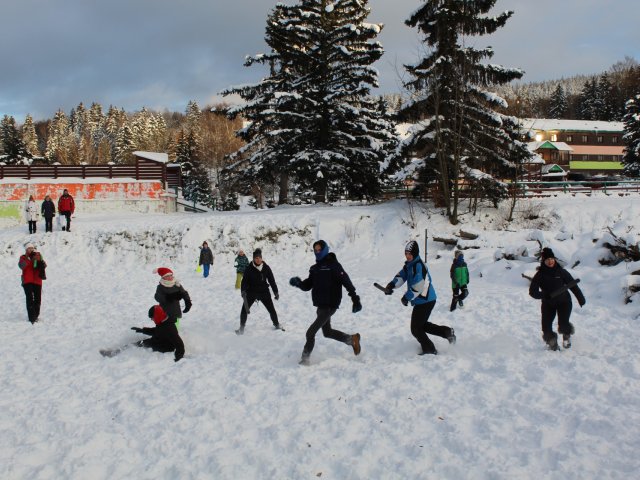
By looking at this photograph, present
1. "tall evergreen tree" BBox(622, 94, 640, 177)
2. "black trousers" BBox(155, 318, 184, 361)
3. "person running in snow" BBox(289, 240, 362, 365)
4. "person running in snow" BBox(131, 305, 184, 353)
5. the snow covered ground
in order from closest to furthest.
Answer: the snow covered ground < "person running in snow" BBox(289, 240, 362, 365) < "black trousers" BBox(155, 318, 184, 361) < "person running in snow" BBox(131, 305, 184, 353) < "tall evergreen tree" BBox(622, 94, 640, 177)

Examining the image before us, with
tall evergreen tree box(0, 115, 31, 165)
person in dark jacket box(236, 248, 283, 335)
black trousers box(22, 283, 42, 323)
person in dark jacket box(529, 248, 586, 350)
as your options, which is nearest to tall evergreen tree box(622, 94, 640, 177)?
person in dark jacket box(529, 248, 586, 350)

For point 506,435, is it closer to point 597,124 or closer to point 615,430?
point 615,430

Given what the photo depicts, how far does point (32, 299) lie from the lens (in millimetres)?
10125

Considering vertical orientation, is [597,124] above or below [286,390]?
above

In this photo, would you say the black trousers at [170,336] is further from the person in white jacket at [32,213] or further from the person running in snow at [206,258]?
the person in white jacket at [32,213]

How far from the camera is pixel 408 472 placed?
3945 millimetres

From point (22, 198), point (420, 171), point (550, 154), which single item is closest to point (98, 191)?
point (22, 198)

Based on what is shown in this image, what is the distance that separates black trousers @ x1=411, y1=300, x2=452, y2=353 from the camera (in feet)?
21.8

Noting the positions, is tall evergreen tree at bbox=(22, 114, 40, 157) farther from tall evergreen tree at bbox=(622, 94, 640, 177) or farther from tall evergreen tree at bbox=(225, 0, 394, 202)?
tall evergreen tree at bbox=(622, 94, 640, 177)

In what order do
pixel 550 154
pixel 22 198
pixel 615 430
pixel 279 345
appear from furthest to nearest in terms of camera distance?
1. pixel 550 154
2. pixel 22 198
3. pixel 279 345
4. pixel 615 430

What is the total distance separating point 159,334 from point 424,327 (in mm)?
4335

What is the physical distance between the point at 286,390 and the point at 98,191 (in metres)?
25.7

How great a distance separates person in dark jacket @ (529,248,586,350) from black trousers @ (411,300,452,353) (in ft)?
4.94

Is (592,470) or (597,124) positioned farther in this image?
(597,124)
